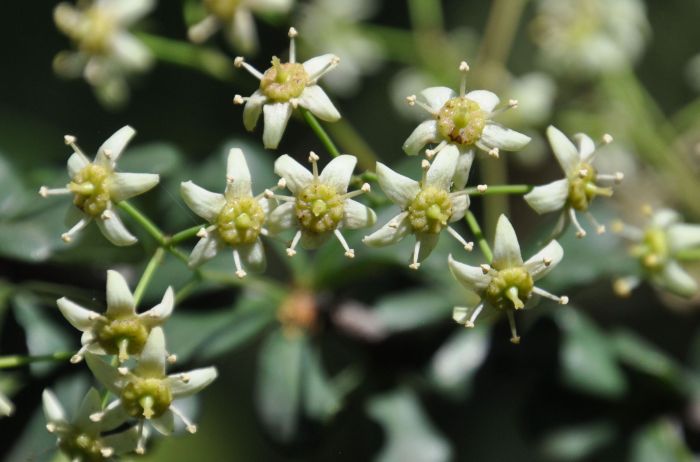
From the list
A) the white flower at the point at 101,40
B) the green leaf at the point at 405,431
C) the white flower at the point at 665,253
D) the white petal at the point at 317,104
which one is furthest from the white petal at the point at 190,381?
the white flower at the point at 101,40

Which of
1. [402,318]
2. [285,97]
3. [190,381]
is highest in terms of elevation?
[285,97]

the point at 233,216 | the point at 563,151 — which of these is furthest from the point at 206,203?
the point at 563,151

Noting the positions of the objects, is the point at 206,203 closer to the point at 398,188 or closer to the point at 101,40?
the point at 398,188

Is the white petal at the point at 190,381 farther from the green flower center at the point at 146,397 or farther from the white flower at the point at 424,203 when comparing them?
the white flower at the point at 424,203

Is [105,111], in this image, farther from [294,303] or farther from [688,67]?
[688,67]

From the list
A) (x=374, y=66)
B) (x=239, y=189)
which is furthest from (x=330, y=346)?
(x=239, y=189)

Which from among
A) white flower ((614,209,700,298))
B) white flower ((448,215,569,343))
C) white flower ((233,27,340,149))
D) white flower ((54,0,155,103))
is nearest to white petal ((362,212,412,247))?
white flower ((448,215,569,343))
